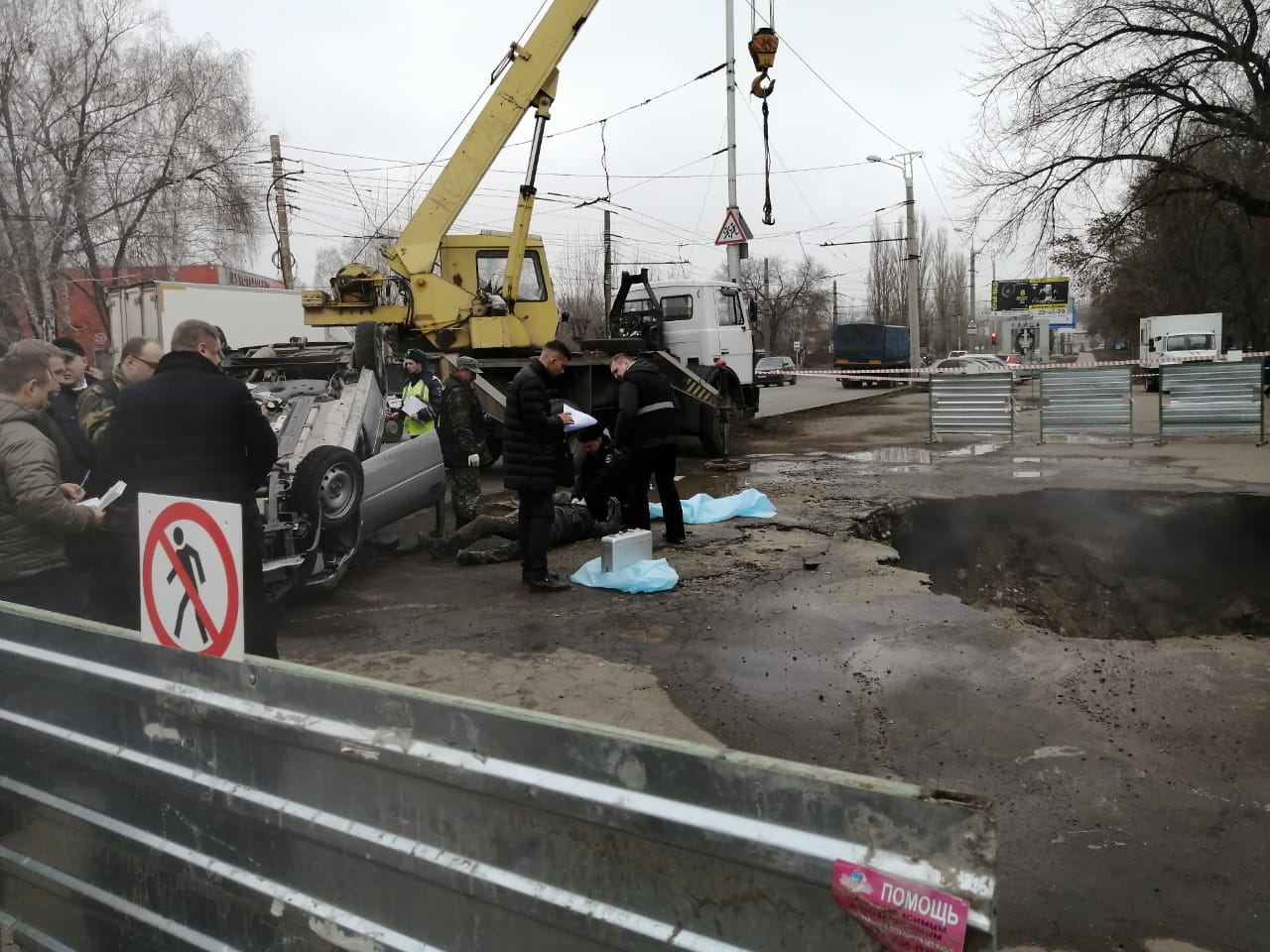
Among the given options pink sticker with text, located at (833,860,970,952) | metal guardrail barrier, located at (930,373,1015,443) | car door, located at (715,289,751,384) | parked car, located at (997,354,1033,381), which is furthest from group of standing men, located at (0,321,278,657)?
parked car, located at (997,354,1033,381)

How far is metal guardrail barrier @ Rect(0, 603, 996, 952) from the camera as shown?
4.31 ft

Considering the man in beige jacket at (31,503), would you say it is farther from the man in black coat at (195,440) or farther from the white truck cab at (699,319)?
the white truck cab at (699,319)

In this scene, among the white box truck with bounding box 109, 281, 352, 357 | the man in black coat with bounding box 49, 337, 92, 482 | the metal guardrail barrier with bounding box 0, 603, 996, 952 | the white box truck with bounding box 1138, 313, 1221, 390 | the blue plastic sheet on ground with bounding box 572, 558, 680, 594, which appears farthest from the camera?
the white box truck with bounding box 1138, 313, 1221, 390

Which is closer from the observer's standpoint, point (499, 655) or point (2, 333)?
point (499, 655)

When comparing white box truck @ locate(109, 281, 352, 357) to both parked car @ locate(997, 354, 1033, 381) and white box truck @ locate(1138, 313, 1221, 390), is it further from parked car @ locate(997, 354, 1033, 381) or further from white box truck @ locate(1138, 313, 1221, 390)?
white box truck @ locate(1138, 313, 1221, 390)

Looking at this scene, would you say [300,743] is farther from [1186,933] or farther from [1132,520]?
[1132,520]

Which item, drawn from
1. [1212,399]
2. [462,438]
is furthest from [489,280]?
[1212,399]

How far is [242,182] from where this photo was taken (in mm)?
25062

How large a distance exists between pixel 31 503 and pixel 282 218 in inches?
1163

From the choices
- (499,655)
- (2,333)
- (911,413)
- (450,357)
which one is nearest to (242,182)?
(2,333)

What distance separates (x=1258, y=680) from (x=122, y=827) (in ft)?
16.5

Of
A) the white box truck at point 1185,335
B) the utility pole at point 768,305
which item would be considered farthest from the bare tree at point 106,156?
the utility pole at point 768,305

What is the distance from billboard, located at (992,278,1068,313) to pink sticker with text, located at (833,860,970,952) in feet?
173

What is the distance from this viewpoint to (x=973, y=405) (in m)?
14.6
